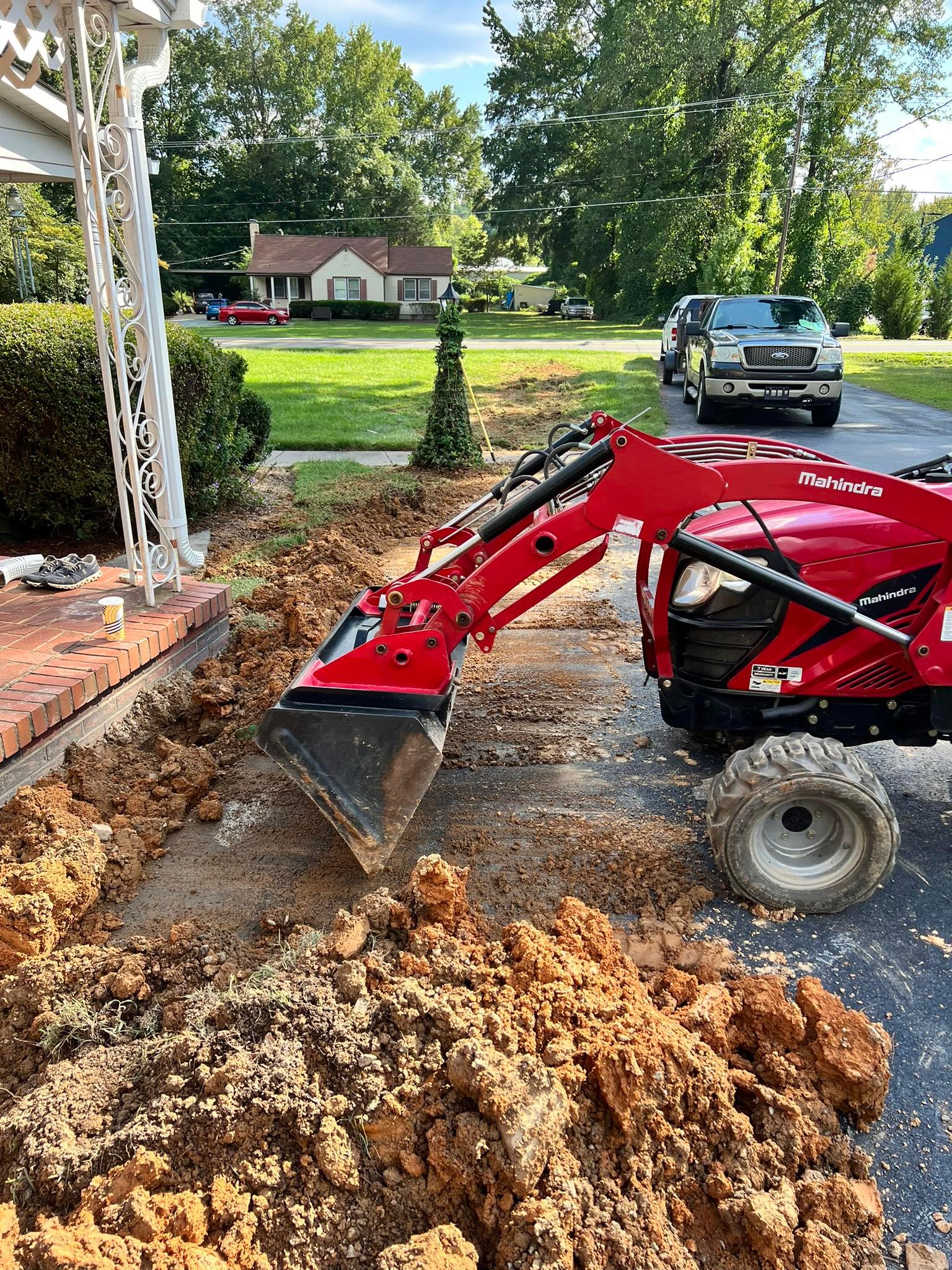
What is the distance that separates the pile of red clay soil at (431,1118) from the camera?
2.10 m

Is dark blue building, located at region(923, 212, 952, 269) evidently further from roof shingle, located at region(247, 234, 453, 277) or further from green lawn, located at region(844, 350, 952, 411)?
green lawn, located at region(844, 350, 952, 411)

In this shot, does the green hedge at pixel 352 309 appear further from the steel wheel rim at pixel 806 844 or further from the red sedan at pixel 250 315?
the steel wheel rim at pixel 806 844

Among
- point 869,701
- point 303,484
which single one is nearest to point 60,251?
point 303,484

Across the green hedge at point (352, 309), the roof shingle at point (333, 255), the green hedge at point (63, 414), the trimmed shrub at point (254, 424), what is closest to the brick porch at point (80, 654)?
the green hedge at point (63, 414)

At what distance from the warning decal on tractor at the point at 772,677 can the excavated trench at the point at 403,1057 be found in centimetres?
75

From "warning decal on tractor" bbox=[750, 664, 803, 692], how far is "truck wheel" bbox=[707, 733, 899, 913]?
237mm

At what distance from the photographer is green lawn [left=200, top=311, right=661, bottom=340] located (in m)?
34.9

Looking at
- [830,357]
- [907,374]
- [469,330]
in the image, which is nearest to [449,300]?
[830,357]

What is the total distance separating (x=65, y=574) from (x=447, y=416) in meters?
6.41

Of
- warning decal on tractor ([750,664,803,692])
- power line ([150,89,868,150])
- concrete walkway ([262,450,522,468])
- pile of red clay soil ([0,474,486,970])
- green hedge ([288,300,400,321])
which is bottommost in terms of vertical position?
pile of red clay soil ([0,474,486,970])

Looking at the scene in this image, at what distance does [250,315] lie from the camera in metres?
45.2

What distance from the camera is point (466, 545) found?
147 inches

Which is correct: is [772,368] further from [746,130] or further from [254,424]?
[746,130]

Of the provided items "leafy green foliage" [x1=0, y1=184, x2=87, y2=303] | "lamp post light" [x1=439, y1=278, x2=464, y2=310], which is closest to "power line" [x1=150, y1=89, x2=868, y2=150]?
"leafy green foliage" [x1=0, y1=184, x2=87, y2=303]
